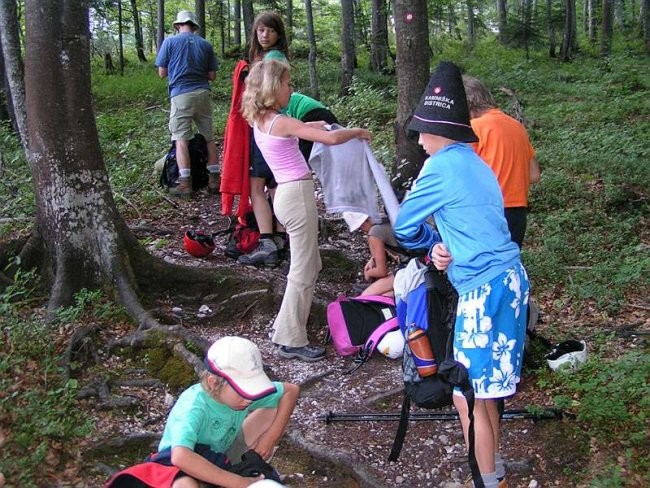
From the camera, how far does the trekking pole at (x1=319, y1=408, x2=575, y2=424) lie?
4.09m

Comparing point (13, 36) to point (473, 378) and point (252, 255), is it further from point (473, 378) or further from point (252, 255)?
point (473, 378)

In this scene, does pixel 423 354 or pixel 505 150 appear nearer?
pixel 423 354

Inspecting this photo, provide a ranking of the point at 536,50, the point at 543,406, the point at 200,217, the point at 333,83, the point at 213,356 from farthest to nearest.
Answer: the point at 536,50 < the point at 333,83 < the point at 200,217 < the point at 543,406 < the point at 213,356

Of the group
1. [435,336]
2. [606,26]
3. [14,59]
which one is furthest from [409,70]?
[606,26]

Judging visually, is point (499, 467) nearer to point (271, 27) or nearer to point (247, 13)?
point (271, 27)

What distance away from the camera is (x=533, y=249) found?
23.3 feet

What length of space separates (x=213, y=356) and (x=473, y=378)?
1302mm

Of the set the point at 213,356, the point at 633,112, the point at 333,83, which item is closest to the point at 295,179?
the point at 213,356

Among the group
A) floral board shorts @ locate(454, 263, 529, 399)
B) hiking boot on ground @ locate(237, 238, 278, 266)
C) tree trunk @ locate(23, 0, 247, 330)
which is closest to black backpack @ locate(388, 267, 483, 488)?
floral board shorts @ locate(454, 263, 529, 399)

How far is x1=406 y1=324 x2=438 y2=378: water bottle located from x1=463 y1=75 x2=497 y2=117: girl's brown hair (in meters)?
1.76

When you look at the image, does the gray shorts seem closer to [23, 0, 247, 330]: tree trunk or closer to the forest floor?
[23, 0, 247, 330]: tree trunk

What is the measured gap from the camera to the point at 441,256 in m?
3.21

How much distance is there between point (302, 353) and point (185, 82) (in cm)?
459

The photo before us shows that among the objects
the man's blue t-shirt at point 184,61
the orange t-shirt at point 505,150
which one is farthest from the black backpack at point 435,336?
the man's blue t-shirt at point 184,61
